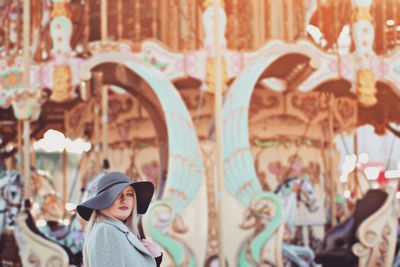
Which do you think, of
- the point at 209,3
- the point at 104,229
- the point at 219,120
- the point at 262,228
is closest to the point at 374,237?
the point at 262,228

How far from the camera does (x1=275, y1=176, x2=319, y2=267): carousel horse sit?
759 cm

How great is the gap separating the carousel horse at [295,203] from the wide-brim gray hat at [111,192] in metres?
4.83

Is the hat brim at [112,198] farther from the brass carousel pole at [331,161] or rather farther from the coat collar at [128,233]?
the brass carousel pole at [331,161]

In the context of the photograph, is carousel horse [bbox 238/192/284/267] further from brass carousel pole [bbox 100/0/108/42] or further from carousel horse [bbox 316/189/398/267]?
brass carousel pole [bbox 100/0/108/42]

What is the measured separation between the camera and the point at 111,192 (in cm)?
273

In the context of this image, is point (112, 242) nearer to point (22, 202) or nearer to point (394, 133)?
point (22, 202)

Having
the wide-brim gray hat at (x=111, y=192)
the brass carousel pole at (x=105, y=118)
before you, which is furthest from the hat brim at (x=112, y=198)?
the brass carousel pole at (x=105, y=118)

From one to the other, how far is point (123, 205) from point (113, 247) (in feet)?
0.63

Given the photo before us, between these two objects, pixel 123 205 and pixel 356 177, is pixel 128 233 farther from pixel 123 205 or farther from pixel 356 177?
pixel 356 177

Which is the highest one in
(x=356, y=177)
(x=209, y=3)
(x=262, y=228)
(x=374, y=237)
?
(x=209, y=3)

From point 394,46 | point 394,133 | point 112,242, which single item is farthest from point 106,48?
point 112,242

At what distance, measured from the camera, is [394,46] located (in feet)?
25.6

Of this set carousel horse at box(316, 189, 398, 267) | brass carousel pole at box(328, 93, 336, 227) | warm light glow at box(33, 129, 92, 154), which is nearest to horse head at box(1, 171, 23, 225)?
warm light glow at box(33, 129, 92, 154)

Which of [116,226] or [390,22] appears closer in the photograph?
[116,226]
